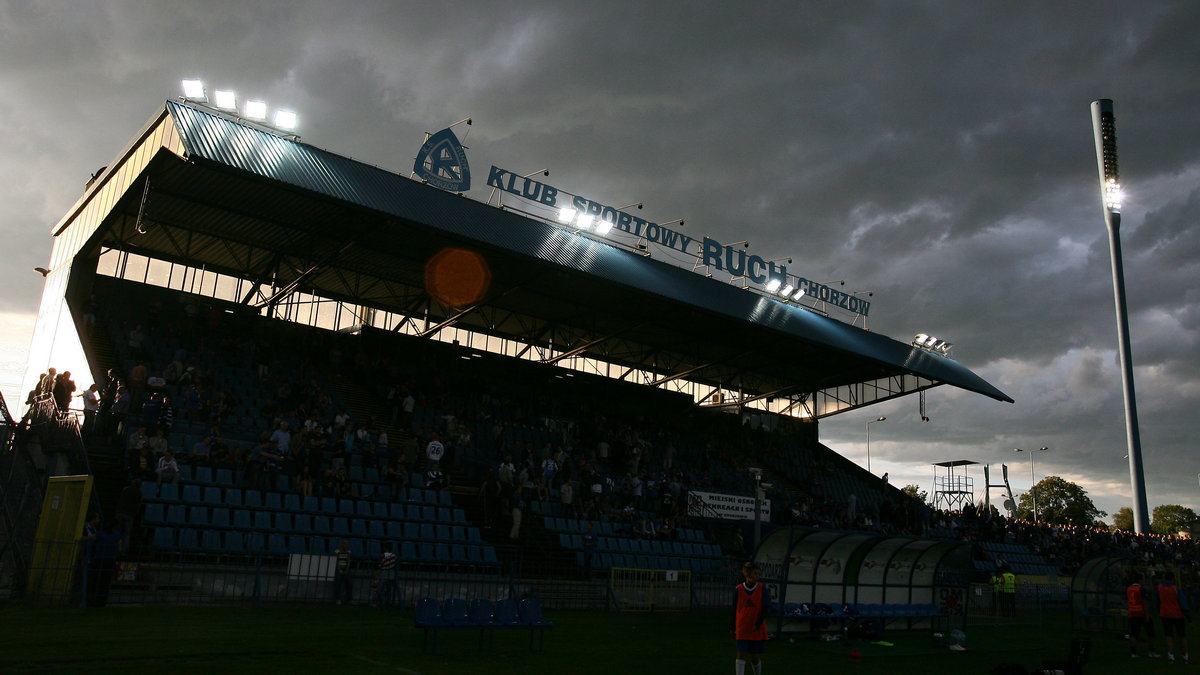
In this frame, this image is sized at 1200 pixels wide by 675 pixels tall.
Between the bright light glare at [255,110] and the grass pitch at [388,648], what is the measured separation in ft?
50.3

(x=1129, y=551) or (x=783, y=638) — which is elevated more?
(x=1129, y=551)

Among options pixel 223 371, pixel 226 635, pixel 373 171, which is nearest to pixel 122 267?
pixel 223 371

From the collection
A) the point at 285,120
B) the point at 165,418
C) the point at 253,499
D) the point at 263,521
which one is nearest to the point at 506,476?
the point at 253,499

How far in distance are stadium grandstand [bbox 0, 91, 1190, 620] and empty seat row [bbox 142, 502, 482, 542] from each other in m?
0.09

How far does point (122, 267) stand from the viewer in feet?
111

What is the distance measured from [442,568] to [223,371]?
1258 centimetres

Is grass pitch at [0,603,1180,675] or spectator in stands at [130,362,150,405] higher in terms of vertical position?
spectator in stands at [130,362,150,405]

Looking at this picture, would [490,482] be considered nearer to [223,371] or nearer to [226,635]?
[223,371]

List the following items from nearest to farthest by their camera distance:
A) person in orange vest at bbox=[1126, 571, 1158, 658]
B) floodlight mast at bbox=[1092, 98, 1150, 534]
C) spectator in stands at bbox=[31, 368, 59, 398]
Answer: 1. person in orange vest at bbox=[1126, 571, 1158, 658]
2. spectator in stands at bbox=[31, 368, 59, 398]
3. floodlight mast at bbox=[1092, 98, 1150, 534]

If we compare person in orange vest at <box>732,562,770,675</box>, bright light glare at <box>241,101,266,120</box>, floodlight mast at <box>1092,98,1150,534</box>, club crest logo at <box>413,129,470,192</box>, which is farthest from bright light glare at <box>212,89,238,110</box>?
floodlight mast at <box>1092,98,1150,534</box>

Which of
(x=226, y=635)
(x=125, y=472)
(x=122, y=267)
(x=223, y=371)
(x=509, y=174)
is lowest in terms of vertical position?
(x=226, y=635)

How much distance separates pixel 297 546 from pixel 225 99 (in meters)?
13.8

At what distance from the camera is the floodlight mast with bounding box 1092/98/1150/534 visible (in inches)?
2347

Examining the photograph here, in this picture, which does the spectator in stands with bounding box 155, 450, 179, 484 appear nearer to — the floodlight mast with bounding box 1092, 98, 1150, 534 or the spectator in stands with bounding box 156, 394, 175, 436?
the spectator in stands with bounding box 156, 394, 175, 436
